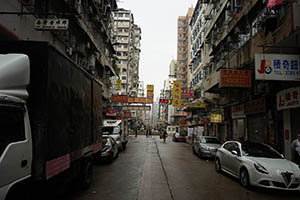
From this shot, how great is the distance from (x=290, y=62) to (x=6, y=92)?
9494 millimetres

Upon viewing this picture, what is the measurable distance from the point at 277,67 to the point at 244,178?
452 cm

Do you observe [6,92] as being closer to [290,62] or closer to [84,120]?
[84,120]

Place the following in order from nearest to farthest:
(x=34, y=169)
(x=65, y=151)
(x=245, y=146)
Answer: (x=34, y=169), (x=65, y=151), (x=245, y=146)

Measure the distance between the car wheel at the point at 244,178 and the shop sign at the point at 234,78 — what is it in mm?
5559

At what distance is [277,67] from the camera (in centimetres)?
902

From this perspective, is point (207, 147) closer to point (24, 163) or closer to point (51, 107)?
point (51, 107)

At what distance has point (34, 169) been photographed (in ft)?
13.2

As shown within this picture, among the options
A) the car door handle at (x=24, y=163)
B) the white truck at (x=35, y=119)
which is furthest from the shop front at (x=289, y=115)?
the car door handle at (x=24, y=163)

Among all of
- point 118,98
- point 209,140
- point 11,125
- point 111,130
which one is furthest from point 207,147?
point 118,98

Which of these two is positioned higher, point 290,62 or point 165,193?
point 290,62

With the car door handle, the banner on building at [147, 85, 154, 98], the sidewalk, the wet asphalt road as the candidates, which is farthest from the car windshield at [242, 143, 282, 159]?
the banner on building at [147, 85, 154, 98]

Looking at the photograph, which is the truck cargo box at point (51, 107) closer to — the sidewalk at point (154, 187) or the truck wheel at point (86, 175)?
the truck wheel at point (86, 175)

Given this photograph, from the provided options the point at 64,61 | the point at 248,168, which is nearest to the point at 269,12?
the point at 248,168

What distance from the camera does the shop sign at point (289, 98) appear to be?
9962 mm
